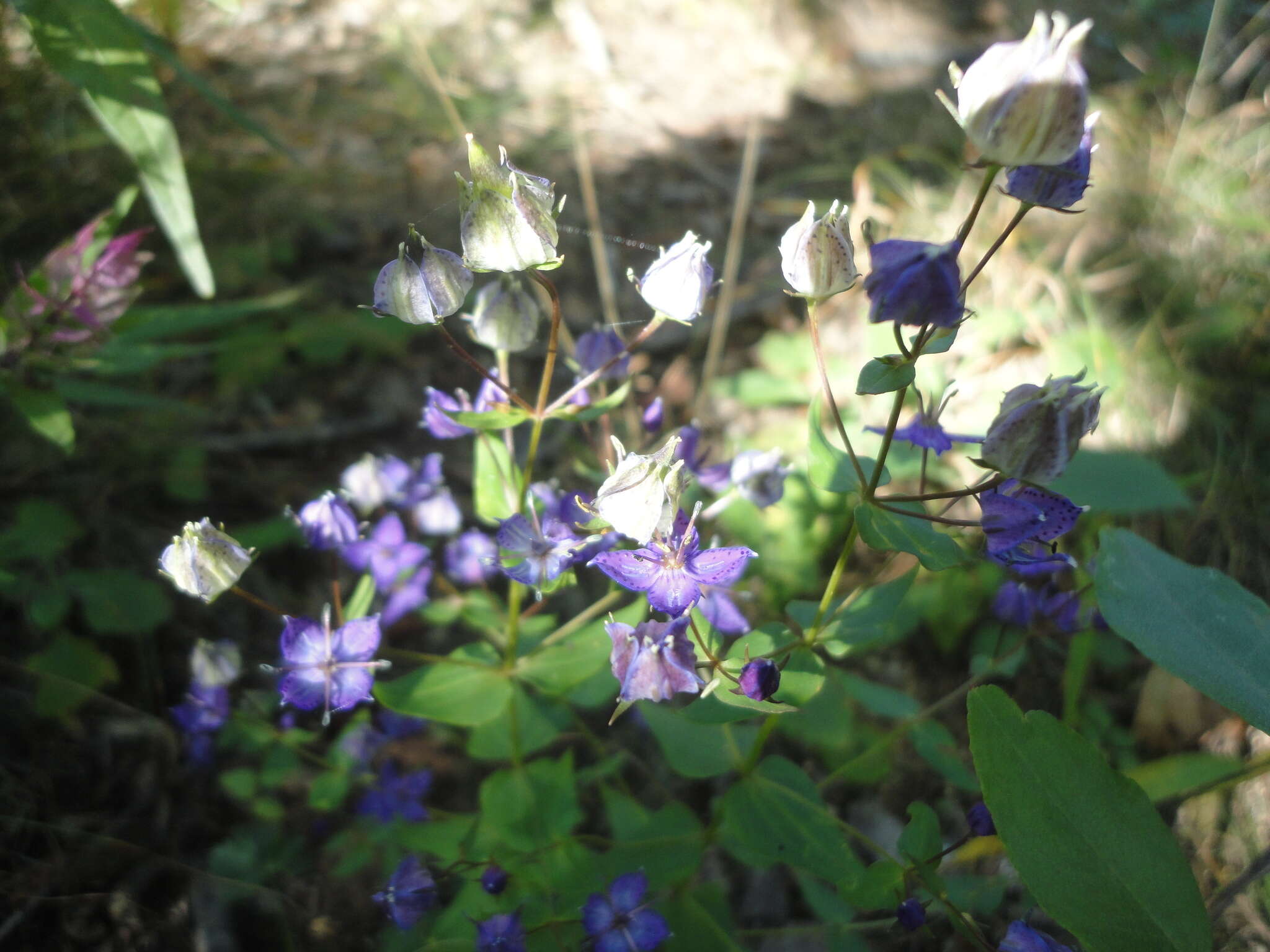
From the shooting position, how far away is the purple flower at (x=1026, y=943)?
1.18m

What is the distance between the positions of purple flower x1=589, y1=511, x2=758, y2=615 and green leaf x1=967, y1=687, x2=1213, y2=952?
15.6 inches

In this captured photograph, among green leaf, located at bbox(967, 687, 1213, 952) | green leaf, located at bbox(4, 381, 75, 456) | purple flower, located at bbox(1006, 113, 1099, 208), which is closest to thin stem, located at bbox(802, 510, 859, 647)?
green leaf, located at bbox(967, 687, 1213, 952)

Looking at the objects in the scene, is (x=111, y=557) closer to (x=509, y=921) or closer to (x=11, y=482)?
(x=11, y=482)

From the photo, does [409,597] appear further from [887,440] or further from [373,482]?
[887,440]

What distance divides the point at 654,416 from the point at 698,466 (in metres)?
0.15

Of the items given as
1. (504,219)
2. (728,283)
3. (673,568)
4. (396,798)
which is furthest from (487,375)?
(728,283)

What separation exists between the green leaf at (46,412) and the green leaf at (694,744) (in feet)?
4.25

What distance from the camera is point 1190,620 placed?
1.33m

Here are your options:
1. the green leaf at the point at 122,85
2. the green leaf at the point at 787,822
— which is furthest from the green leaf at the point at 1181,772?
the green leaf at the point at 122,85

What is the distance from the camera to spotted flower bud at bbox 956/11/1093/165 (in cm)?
91

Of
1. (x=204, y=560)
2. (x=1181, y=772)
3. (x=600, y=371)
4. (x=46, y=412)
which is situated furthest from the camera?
(x=1181, y=772)

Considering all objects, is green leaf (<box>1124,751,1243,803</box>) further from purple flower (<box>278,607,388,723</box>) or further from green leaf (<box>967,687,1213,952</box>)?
purple flower (<box>278,607,388,723</box>)

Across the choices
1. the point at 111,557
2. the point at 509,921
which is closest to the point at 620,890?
the point at 509,921

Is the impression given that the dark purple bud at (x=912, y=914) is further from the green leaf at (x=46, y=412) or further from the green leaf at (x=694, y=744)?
the green leaf at (x=46, y=412)
